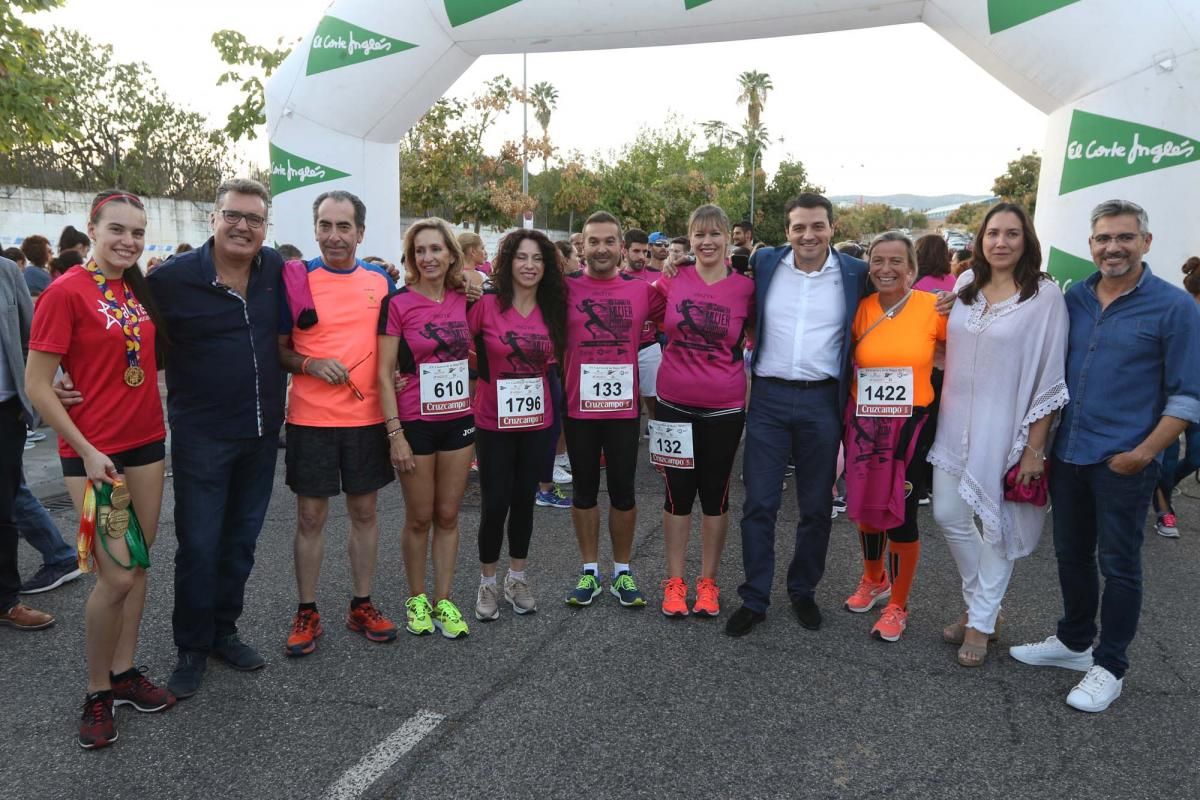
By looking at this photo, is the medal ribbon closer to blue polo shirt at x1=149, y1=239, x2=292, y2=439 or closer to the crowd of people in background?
the crowd of people in background

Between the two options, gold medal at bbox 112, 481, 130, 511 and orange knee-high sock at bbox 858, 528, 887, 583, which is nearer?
gold medal at bbox 112, 481, 130, 511

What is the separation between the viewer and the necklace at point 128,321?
2.66m

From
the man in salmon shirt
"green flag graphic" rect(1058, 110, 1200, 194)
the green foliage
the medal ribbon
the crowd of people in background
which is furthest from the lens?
the green foliage

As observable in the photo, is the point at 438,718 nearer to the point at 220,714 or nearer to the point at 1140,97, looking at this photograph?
the point at 220,714

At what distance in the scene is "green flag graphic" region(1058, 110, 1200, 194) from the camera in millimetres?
5125

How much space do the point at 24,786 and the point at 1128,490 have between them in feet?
12.9

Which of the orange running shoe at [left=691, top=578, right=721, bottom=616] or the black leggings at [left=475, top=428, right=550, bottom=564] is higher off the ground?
the black leggings at [left=475, top=428, right=550, bottom=564]

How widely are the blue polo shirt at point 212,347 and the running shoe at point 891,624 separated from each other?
2.83 m

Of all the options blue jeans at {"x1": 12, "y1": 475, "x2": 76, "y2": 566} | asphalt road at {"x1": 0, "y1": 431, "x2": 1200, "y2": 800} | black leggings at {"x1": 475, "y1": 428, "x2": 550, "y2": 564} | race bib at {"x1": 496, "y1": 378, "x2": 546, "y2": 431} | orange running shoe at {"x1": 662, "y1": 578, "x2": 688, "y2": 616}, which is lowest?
asphalt road at {"x1": 0, "y1": 431, "x2": 1200, "y2": 800}

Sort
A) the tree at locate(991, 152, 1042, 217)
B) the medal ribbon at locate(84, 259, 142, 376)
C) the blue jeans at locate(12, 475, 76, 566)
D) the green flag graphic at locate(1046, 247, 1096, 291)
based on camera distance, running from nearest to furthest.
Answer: the medal ribbon at locate(84, 259, 142, 376), the blue jeans at locate(12, 475, 76, 566), the green flag graphic at locate(1046, 247, 1096, 291), the tree at locate(991, 152, 1042, 217)

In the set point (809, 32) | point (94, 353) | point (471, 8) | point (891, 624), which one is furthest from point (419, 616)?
point (809, 32)

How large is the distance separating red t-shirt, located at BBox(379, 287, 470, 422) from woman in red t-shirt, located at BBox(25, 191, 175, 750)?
90 centimetres

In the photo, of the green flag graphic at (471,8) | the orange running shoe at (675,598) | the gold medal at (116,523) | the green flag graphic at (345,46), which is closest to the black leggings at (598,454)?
the orange running shoe at (675,598)

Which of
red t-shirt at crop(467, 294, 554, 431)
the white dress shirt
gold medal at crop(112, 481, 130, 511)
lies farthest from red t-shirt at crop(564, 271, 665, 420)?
gold medal at crop(112, 481, 130, 511)
